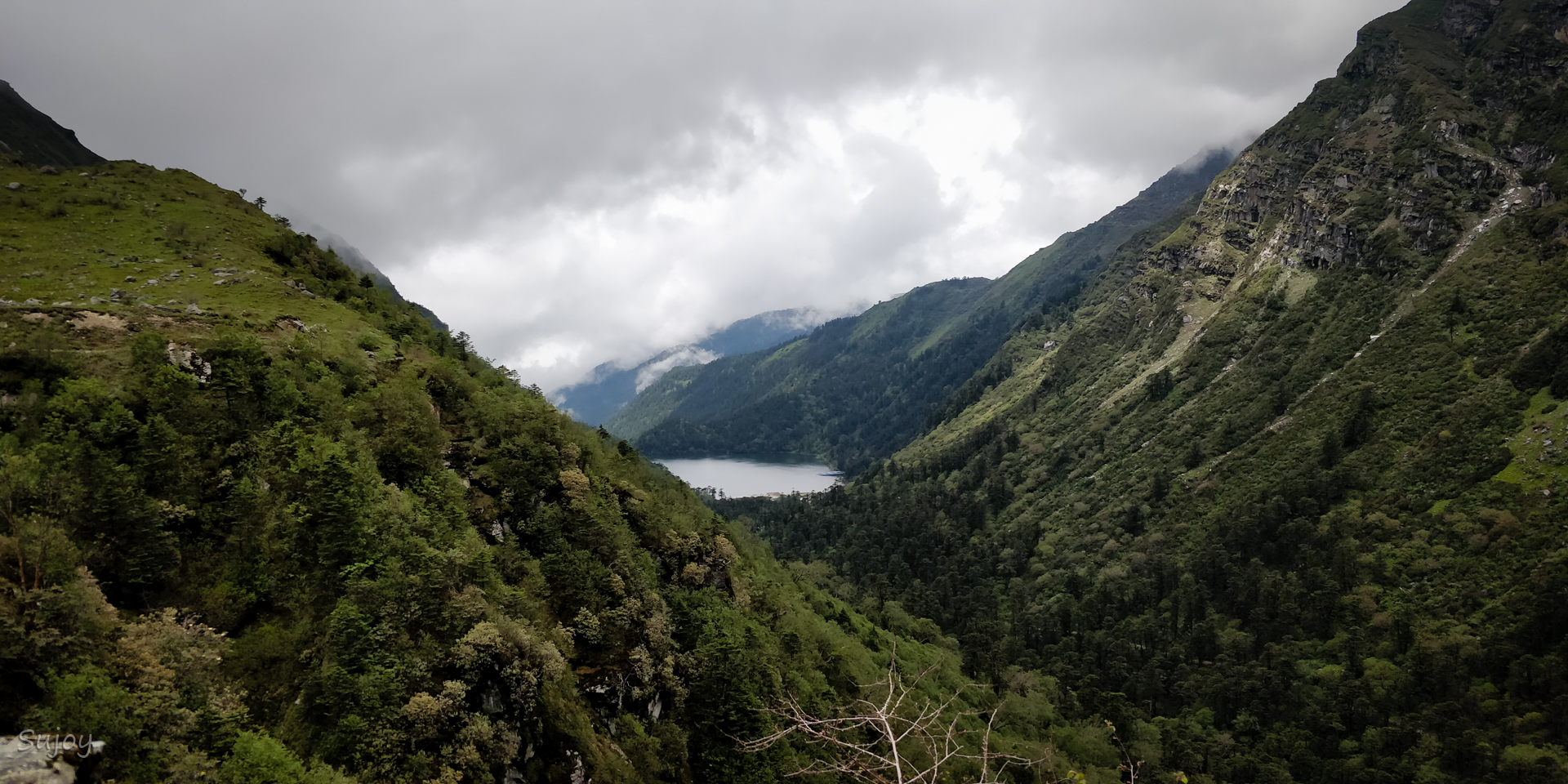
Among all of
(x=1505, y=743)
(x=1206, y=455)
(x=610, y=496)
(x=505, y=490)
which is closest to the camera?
(x=505, y=490)

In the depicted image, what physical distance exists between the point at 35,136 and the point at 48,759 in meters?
135

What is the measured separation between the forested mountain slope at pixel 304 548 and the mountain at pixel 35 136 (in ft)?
199

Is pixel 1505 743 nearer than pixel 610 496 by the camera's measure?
No

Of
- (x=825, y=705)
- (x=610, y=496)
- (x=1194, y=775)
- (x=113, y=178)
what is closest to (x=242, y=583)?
(x=610, y=496)

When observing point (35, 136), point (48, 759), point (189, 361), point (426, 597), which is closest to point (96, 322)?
point (189, 361)

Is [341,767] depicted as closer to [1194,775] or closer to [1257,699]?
[1194,775]

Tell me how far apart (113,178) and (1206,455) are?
218004 millimetres

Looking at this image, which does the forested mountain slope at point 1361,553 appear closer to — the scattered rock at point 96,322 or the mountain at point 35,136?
the scattered rock at point 96,322

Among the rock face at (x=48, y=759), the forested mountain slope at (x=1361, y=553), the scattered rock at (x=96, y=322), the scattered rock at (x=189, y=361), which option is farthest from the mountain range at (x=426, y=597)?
the forested mountain slope at (x=1361, y=553)

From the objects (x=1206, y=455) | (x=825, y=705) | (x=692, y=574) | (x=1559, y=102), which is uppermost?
(x=1559, y=102)

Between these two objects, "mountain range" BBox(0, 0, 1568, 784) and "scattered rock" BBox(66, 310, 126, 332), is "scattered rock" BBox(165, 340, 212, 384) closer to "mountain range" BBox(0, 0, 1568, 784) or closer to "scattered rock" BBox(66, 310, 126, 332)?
"mountain range" BBox(0, 0, 1568, 784)

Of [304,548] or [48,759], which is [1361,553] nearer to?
[304,548]

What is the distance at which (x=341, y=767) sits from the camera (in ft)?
72.3

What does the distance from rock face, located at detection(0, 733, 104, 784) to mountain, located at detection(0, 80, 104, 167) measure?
111 metres
